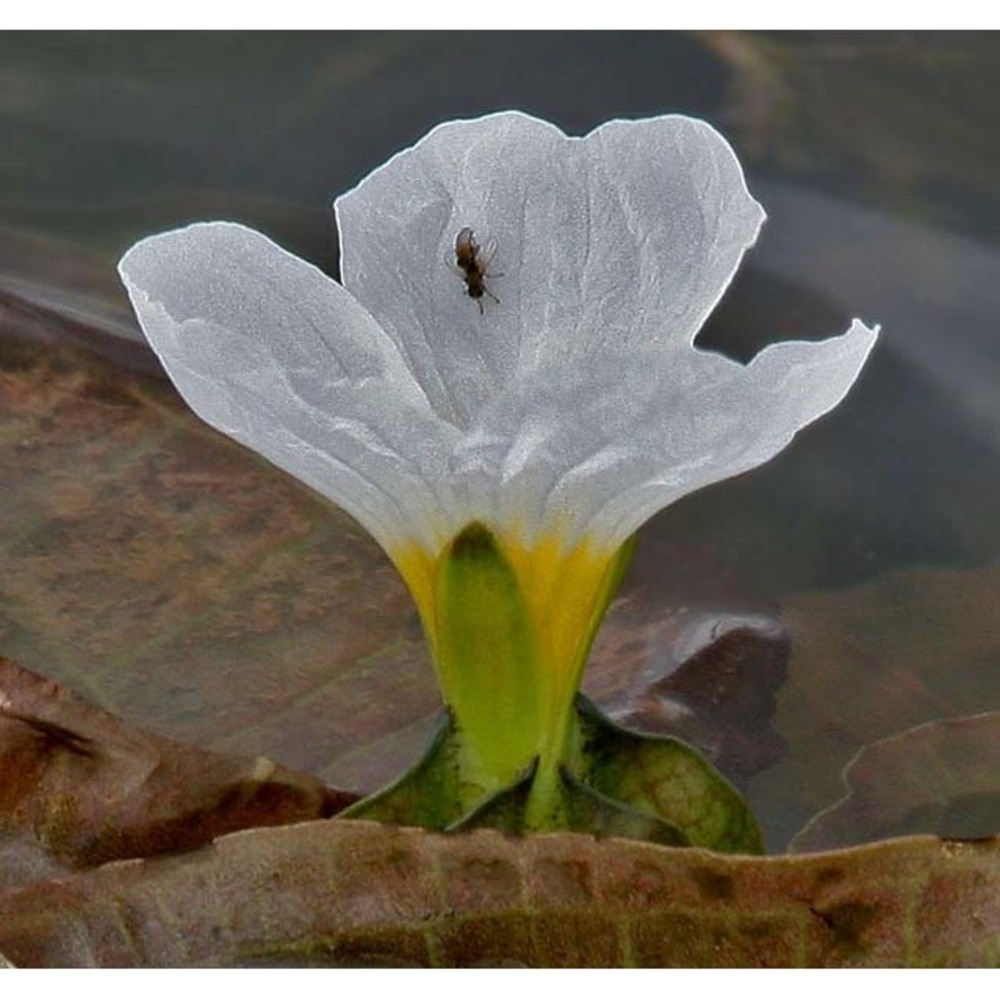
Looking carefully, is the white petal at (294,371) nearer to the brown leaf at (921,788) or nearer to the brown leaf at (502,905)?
the brown leaf at (502,905)

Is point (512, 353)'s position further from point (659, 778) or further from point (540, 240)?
point (659, 778)

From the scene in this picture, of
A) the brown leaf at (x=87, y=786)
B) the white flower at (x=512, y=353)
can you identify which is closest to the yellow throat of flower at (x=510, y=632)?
the white flower at (x=512, y=353)

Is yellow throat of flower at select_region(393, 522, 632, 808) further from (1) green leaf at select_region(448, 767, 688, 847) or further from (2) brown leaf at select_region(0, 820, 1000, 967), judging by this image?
(2) brown leaf at select_region(0, 820, 1000, 967)

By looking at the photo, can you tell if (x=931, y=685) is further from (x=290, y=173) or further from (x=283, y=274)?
(x=290, y=173)

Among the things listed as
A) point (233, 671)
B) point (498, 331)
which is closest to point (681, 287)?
point (498, 331)

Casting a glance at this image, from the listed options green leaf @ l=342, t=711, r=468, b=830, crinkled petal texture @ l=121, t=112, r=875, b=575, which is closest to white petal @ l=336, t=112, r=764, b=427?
crinkled petal texture @ l=121, t=112, r=875, b=575

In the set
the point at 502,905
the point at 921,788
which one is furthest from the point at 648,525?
the point at 502,905
